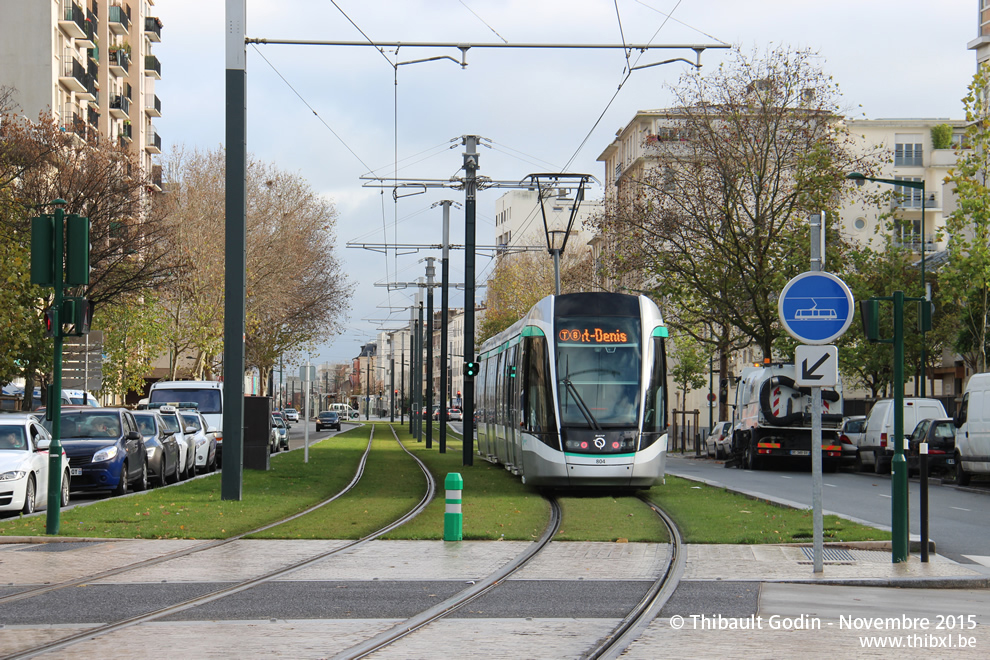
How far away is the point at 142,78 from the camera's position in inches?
3233

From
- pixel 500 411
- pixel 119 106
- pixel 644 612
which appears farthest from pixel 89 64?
pixel 644 612

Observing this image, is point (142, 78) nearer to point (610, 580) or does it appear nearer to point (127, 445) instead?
point (127, 445)

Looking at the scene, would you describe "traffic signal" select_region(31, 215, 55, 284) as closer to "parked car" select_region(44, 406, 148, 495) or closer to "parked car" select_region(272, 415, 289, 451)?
"parked car" select_region(44, 406, 148, 495)

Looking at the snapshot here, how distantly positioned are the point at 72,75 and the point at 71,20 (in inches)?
105

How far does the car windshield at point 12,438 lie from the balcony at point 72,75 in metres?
47.6

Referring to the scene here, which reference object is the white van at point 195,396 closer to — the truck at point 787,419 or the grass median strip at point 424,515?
the grass median strip at point 424,515

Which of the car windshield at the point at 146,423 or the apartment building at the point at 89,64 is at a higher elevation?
the apartment building at the point at 89,64

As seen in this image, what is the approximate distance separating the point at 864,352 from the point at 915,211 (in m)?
36.2

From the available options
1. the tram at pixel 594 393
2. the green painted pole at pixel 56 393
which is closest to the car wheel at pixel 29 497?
the green painted pole at pixel 56 393

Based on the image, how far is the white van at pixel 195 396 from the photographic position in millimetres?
38500

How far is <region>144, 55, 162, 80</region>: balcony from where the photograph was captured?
83812 mm

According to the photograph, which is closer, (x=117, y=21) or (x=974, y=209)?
(x=974, y=209)

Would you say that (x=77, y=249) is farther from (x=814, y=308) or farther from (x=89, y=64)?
(x=89, y=64)

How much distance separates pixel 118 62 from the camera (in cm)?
7550
